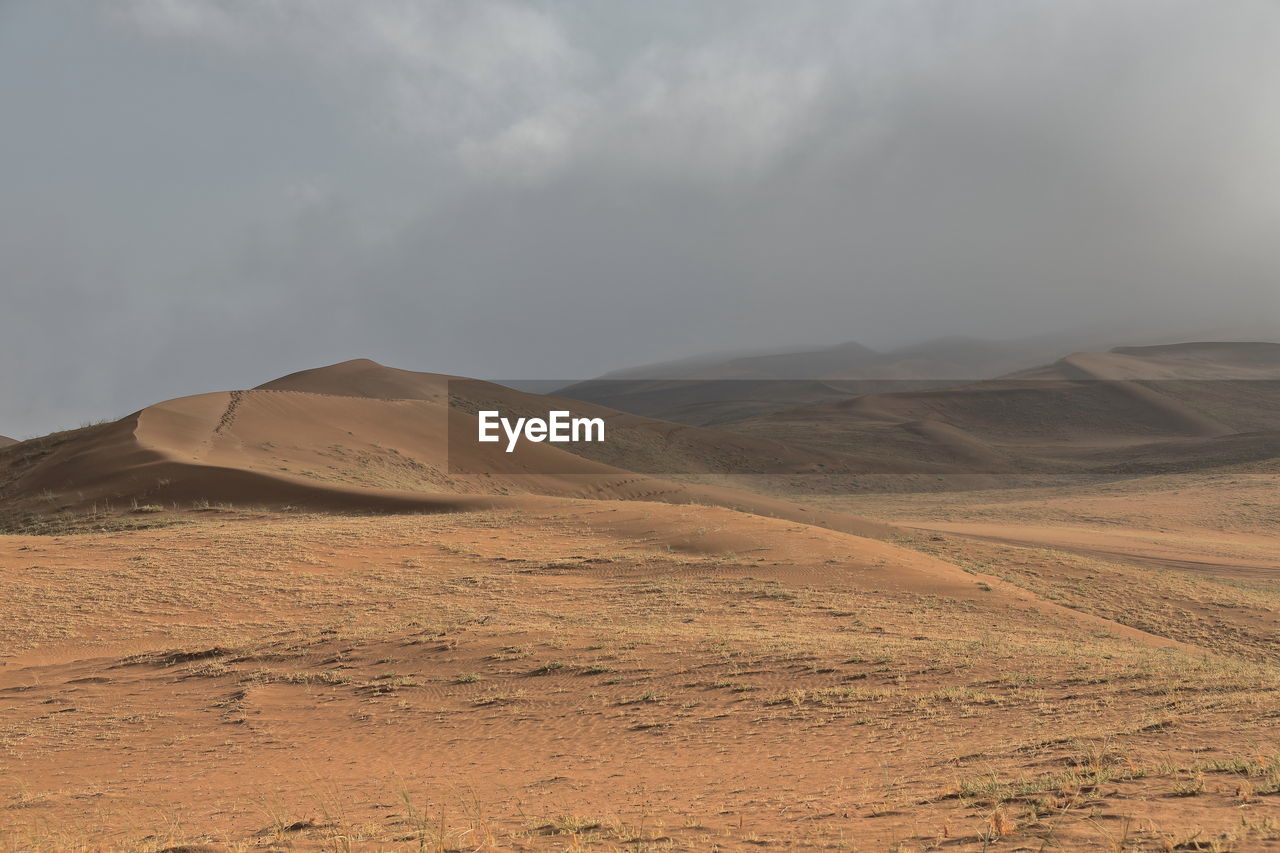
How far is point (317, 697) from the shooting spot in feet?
32.0

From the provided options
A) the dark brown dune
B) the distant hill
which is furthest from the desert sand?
the distant hill

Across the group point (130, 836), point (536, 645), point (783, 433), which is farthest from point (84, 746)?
point (783, 433)

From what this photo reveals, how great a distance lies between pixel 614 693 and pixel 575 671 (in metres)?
0.92

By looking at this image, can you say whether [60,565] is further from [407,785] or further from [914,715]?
[914,715]

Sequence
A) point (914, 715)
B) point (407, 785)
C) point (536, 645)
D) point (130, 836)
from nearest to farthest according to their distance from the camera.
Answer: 1. point (130, 836)
2. point (407, 785)
3. point (914, 715)
4. point (536, 645)

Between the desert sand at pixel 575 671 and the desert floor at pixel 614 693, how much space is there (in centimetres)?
5

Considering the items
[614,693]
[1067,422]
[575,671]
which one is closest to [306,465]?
[575,671]

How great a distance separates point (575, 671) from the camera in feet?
33.4

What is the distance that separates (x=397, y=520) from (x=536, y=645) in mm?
11057

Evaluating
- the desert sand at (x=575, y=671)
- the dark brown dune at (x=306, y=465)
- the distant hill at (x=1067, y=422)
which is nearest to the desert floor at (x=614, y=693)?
the desert sand at (x=575, y=671)

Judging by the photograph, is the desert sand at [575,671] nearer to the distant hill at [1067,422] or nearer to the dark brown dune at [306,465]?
the dark brown dune at [306,465]

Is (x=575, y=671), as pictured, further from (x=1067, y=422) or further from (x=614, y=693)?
(x=1067, y=422)

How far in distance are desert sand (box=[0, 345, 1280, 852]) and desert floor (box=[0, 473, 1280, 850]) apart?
0.16 feet

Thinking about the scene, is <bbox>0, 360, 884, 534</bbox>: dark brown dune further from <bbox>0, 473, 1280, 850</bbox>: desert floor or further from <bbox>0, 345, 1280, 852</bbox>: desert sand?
<bbox>0, 473, 1280, 850</bbox>: desert floor
